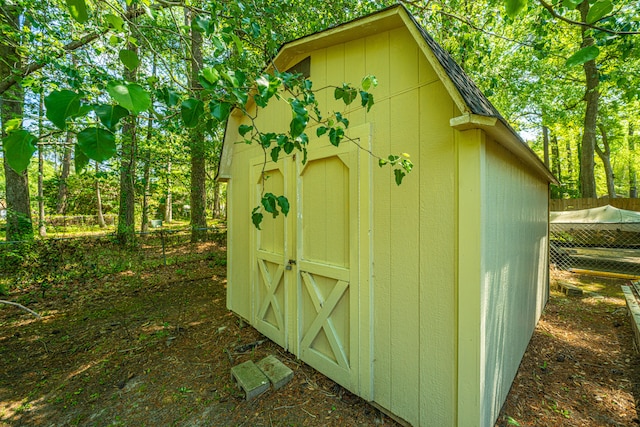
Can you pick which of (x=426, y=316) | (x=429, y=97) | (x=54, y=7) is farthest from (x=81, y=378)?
(x=54, y=7)

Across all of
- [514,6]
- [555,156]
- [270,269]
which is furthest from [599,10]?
[555,156]

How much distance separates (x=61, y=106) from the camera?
2.78 ft

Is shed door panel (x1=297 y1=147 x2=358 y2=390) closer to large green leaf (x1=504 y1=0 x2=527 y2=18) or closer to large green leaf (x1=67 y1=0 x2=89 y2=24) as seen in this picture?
large green leaf (x1=504 y1=0 x2=527 y2=18)

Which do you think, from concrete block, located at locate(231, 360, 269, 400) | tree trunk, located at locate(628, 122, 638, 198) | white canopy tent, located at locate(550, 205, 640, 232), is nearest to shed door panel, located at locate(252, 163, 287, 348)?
concrete block, located at locate(231, 360, 269, 400)

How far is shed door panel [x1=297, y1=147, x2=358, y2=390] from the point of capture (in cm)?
245

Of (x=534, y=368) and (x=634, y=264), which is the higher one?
(x=634, y=264)

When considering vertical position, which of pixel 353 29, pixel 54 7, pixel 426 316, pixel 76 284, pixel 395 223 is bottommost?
pixel 76 284

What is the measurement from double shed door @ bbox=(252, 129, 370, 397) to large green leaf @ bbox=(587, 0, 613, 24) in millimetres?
1485

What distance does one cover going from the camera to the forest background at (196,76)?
1.23 m

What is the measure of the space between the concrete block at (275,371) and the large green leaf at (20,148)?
2651 mm

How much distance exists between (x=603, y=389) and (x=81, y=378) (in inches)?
221

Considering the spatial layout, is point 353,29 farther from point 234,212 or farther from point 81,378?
point 81,378

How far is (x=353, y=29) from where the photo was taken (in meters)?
2.31

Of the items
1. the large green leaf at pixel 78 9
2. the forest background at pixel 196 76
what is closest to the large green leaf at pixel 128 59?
the forest background at pixel 196 76
